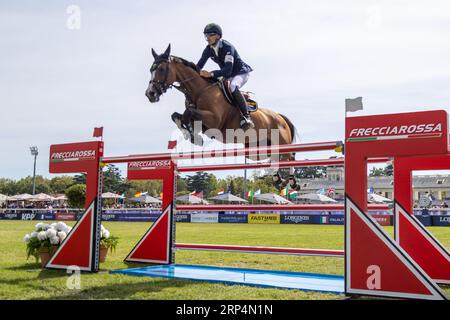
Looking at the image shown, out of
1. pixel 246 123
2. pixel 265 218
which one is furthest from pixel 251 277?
pixel 265 218

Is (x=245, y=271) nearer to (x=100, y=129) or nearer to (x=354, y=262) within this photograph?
(x=354, y=262)

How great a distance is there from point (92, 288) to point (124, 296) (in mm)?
645

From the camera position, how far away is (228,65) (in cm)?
567

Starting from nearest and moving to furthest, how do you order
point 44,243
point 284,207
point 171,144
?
point 284,207, point 44,243, point 171,144

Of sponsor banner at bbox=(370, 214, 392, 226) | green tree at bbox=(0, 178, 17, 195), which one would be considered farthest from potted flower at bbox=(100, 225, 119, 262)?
green tree at bbox=(0, 178, 17, 195)

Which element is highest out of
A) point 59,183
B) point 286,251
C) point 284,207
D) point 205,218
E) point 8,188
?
point 59,183

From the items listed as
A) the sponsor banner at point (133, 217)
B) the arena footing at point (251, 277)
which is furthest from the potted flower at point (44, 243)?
the sponsor banner at point (133, 217)

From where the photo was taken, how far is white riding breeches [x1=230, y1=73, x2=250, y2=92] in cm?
575

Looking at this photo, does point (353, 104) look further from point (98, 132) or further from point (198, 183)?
point (198, 183)

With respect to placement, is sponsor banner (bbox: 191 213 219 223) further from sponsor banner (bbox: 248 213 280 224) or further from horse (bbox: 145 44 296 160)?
horse (bbox: 145 44 296 160)

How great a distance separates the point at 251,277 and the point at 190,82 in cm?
245

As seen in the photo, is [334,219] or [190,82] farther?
[334,219]

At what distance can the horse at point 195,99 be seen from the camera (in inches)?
219
